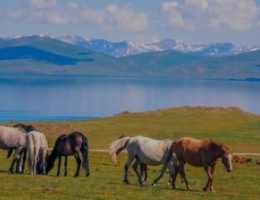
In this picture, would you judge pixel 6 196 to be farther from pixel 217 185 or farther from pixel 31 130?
pixel 217 185

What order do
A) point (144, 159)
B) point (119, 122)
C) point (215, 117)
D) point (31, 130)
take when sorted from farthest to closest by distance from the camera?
1. point (215, 117)
2. point (119, 122)
3. point (31, 130)
4. point (144, 159)

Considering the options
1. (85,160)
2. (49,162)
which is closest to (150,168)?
(85,160)

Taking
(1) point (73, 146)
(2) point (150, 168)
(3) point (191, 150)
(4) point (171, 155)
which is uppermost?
(3) point (191, 150)

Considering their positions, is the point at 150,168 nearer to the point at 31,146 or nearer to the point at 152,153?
the point at 31,146

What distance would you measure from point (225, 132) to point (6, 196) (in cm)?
4860

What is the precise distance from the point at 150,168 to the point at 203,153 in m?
12.8

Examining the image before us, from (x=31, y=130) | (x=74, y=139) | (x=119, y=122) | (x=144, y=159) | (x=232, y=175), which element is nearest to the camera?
(x=144, y=159)

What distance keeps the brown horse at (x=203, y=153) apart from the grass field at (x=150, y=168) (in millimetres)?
1038

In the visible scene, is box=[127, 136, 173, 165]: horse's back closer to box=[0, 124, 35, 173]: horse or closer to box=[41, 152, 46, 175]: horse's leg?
box=[41, 152, 46, 175]: horse's leg

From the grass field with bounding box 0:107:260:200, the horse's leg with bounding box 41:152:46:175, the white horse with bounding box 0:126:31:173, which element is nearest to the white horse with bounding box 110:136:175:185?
the grass field with bounding box 0:107:260:200

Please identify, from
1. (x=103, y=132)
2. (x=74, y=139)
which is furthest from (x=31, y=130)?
(x=103, y=132)

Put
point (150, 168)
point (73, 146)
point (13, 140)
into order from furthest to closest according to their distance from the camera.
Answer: point (150, 168) < point (13, 140) < point (73, 146)

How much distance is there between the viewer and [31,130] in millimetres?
29938

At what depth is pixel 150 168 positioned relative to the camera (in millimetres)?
37688
